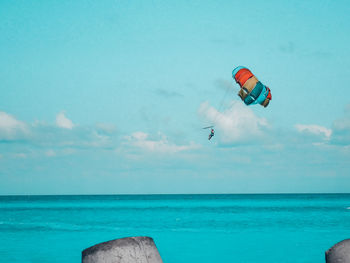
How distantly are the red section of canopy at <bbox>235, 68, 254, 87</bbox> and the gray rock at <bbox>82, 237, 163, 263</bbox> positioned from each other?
11.8 meters

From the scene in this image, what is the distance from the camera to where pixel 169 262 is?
55.3ft

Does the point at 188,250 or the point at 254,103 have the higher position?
the point at 254,103

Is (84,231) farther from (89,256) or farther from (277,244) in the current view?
(89,256)

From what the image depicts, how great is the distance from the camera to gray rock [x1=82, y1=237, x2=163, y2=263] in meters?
4.16

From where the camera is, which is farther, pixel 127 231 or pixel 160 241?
pixel 127 231

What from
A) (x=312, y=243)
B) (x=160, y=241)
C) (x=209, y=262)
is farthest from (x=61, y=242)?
(x=312, y=243)

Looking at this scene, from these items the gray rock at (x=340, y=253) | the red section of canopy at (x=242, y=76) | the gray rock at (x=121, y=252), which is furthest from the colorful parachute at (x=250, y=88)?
the gray rock at (x=121, y=252)

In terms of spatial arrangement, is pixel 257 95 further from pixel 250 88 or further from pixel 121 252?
pixel 121 252

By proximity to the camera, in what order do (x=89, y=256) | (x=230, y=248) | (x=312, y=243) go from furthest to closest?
(x=312, y=243), (x=230, y=248), (x=89, y=256)

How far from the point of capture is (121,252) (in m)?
4.19

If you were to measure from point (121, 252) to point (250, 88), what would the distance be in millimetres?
11941

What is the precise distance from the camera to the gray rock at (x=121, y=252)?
4.16 meters

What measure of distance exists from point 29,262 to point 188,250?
21.4ft

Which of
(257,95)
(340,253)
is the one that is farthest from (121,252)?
(257,95)
